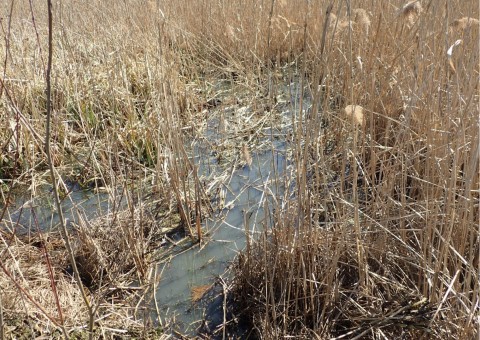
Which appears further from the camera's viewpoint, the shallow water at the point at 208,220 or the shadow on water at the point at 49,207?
the shadow on water at the point at 49,207

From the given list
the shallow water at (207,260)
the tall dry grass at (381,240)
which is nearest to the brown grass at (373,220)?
the tall dry grass at (381,240)

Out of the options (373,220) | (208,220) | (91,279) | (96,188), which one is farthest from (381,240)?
(96,188)

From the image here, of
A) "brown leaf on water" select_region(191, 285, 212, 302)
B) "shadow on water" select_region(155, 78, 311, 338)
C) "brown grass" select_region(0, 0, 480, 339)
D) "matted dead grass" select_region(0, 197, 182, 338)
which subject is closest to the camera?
"brown grass" select_region(0, 0, 480, 339)

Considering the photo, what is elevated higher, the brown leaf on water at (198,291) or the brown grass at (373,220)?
the brown grass at (373,220)

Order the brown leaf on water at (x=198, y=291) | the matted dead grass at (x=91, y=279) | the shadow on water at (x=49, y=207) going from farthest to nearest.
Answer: the shadow on water at (x=49, y=207), the brown leaf on water at (x=198, y=291), the matted dead grass at (x=91, y=279)

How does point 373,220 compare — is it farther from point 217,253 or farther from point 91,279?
point 91,279

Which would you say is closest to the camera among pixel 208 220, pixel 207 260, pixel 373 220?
pixel 373 220

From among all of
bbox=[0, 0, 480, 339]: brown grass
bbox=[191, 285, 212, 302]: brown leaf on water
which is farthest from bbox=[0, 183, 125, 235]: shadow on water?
bbox=[191, 285, 212, 302]: brown leaf on water

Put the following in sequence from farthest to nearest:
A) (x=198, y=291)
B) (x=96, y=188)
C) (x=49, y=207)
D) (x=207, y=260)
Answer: (x=49, y=207), (x=96, y=188), (x=207, y=260), (x=198, y=291)

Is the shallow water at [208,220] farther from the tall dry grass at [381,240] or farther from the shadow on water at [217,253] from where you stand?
the tall dry grass at [381,240]

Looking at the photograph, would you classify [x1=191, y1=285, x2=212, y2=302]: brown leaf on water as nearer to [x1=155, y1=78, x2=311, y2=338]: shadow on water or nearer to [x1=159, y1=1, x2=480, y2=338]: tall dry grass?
[x1=155, y1=78, x2=311, y2=338]: shadow on water

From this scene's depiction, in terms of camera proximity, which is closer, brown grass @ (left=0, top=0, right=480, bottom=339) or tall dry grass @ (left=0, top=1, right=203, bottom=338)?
brown grass @ (left=0, top=0, right=480, bottom=339)

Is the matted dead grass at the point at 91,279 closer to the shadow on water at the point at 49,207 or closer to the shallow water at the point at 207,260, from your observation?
the shallow water at the point at 207,260

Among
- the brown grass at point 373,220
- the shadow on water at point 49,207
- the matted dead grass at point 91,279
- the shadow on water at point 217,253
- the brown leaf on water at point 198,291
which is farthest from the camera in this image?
the shadow on water at point 49,207
